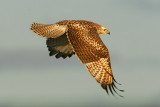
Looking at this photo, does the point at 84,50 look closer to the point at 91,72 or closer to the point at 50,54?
the point at 91,72

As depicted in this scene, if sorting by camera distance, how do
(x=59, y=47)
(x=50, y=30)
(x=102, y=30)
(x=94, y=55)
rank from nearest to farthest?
(x=94, y=55), (x=50, y=30), (x=102, y=30), (x=59, y=47)

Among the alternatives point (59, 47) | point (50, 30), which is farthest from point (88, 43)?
point (59, 47)

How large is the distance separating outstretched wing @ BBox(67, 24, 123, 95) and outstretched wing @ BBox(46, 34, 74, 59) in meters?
2.25

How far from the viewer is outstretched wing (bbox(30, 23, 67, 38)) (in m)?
17.4

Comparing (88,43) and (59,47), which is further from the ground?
(59,47)

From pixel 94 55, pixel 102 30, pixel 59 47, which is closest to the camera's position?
pixel 94 55

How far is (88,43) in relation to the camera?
16.7 meters

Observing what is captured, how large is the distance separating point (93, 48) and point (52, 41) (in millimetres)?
3234

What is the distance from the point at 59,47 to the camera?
19.4m

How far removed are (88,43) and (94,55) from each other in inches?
20.0

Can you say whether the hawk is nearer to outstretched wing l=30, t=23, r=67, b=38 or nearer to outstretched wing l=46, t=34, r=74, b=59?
outstretched wing l=30, t=23, r=67, b=38

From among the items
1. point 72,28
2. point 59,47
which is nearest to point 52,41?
point 59,47

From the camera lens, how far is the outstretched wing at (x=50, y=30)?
57.1 feet

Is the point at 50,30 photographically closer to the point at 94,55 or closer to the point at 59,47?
the point at 59,47
